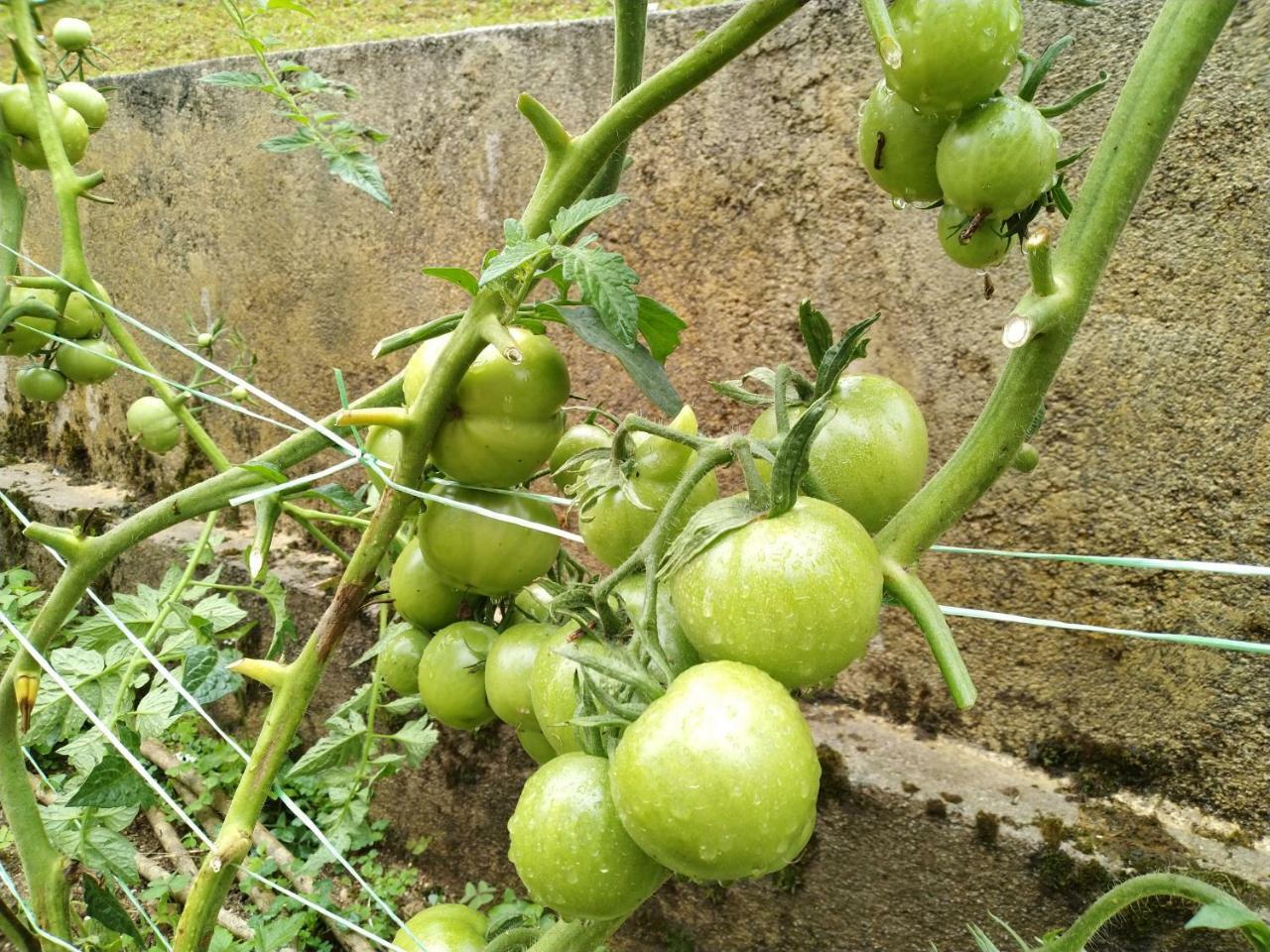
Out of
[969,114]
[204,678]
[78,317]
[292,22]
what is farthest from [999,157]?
[292,22]

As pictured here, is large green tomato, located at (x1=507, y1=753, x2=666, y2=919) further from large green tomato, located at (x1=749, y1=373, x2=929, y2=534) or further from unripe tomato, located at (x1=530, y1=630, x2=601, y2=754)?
large green tomato, located at (x1=749, y1=373, x2=929, y2=534)

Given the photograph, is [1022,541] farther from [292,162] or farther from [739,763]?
[292,162]

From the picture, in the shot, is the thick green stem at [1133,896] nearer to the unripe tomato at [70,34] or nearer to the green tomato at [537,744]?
the green tomato at [537,744]

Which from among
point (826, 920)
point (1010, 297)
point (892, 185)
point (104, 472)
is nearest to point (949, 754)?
point (826, 920)

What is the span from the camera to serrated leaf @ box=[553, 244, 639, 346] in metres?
0.60

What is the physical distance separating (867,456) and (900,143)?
0.21 meters

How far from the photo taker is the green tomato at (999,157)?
502 millimetres

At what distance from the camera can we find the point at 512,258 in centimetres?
59

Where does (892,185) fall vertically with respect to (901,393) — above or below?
above

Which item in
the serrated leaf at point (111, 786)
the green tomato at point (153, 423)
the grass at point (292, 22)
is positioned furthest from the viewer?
the grass at point (292, 22)

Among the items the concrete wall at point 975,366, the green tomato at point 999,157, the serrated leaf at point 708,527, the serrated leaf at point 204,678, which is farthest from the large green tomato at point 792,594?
the concrete wall at point 975,366

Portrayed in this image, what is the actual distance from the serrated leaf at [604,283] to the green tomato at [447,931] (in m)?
0.56

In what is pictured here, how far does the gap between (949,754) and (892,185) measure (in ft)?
3.52

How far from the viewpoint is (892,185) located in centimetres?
60
